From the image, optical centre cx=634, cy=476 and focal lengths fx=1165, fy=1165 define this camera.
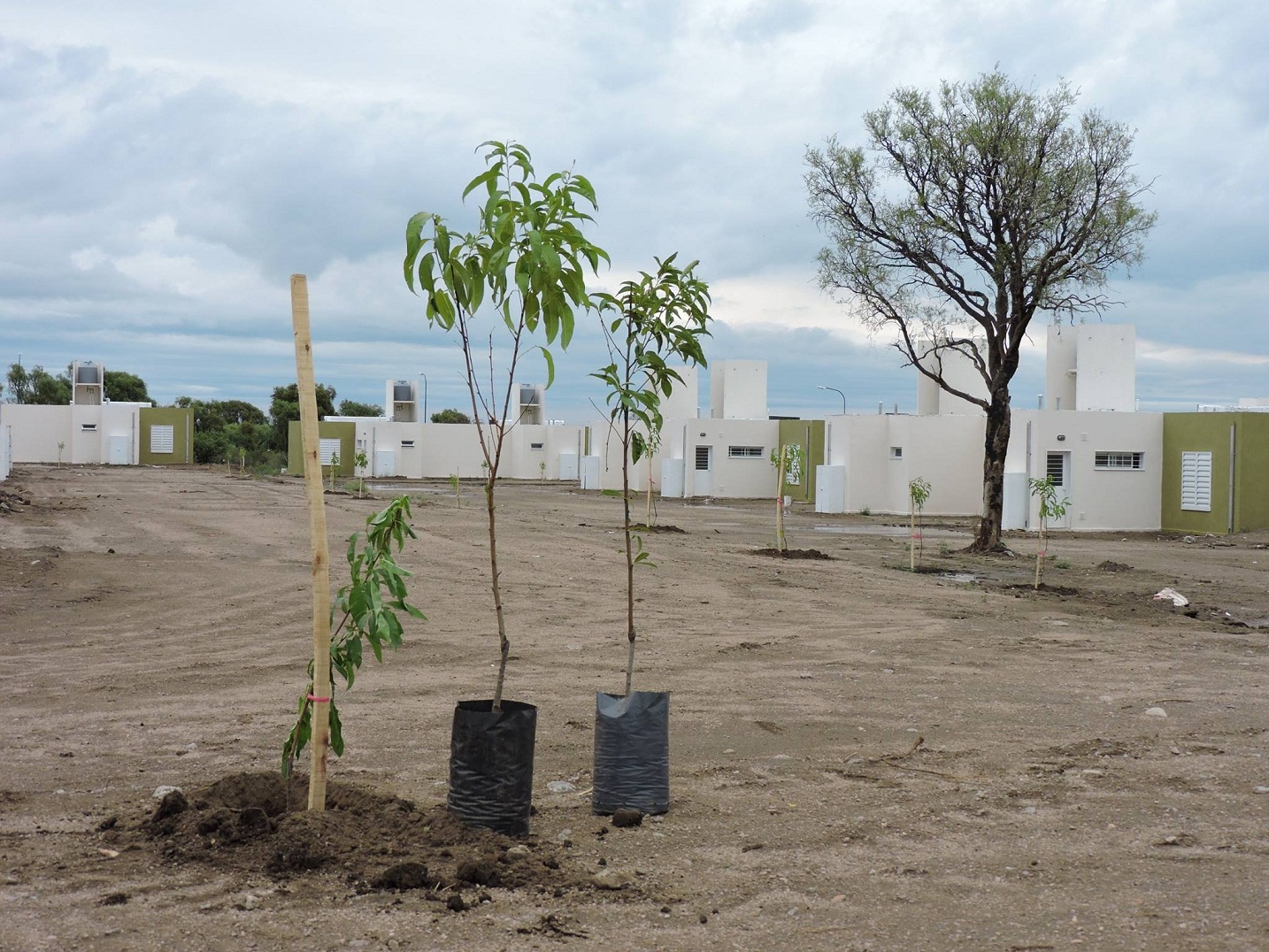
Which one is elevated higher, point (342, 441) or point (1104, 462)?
point (342, 441)

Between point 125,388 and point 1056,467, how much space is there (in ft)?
248

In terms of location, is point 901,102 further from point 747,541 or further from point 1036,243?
point 747,541

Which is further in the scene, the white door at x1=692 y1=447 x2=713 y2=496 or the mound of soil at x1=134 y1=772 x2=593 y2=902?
the white door at x1=692 y1=447 x2=713 y2=496

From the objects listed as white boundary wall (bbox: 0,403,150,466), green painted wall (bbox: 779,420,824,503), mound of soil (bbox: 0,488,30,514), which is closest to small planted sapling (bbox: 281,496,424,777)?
mound of soil (bbox: 0,488,30,514)

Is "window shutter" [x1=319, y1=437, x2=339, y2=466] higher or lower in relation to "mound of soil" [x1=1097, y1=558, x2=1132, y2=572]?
higher

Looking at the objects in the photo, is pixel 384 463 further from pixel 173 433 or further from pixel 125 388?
pixel 125 388

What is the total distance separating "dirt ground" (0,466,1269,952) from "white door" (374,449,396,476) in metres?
46.7

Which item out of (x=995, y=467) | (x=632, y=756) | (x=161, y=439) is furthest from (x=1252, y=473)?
(x=161, y=439)

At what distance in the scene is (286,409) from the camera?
76562mm

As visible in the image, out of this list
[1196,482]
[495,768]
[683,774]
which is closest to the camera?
[495,768]

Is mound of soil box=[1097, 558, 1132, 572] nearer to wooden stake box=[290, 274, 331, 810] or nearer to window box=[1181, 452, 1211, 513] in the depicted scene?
window box=[1181, 452, 1211, 513]

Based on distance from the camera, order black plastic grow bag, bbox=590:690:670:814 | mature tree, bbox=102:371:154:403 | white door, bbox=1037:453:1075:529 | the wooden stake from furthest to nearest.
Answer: mature tree, bbox=102:371:154:403 < white door, bbox=1037:453:1075:529 < black plastic grow bag, bbox=590:690:670:814 < the wooden stake

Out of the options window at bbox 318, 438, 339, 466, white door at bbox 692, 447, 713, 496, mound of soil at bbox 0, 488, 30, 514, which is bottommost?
mound of soil at bbox 0, 488, 30, 514

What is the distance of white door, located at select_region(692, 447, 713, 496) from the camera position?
148ft
